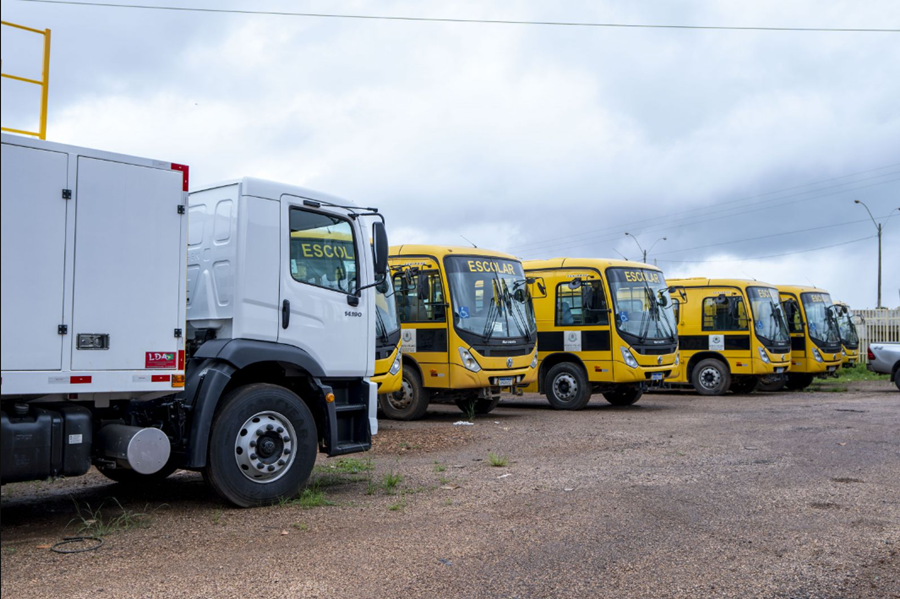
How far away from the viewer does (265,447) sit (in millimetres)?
6938

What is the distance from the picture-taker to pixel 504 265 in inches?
603

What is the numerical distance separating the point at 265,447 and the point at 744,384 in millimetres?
18460

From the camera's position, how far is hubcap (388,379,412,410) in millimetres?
14984

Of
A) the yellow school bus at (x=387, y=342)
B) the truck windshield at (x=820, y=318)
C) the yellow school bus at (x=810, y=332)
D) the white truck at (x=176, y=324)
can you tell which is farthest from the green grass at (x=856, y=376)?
the white truck at (x=176, y=324)

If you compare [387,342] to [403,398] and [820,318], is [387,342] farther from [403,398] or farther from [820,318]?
[820,318]

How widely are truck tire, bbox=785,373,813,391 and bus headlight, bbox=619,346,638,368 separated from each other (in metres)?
9.59

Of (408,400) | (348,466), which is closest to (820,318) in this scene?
(408,400)

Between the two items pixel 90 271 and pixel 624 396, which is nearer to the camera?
pixel 90 271

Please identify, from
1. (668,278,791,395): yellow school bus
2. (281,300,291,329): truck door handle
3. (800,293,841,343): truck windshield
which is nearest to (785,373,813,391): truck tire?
(800,293,841,343): truck windshield

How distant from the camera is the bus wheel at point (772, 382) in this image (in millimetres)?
21859

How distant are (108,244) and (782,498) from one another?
5963 mm

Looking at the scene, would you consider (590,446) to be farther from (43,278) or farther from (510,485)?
(43,278)

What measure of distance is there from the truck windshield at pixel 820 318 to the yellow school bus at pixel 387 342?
14.3m

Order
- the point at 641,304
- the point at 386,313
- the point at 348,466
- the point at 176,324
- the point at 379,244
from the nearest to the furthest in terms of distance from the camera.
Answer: the point at 176,324, the point at 379,244, the point at 348,466, the point at 386,313, the point at 641,304
